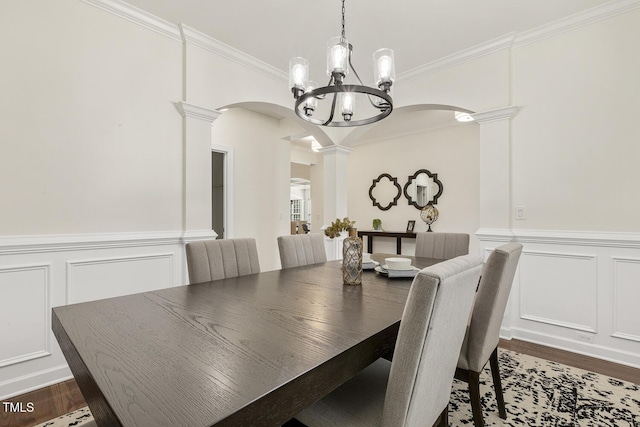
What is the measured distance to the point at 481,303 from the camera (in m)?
1.45

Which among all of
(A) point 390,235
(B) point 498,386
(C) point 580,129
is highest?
(C) point 580,129

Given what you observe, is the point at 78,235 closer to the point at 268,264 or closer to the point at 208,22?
the point at 208,22

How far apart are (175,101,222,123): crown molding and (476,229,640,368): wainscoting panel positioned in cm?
267

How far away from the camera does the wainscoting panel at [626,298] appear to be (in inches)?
90.9

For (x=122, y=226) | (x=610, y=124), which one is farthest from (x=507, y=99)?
(x=122, y=226)

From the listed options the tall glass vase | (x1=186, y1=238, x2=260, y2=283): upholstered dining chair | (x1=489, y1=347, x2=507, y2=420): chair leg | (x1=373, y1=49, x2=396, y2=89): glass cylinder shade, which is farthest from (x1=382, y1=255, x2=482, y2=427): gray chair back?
(x1=186, y1=238, x2=260, y2=283): upholstered dining chair

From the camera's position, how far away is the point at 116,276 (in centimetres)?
233

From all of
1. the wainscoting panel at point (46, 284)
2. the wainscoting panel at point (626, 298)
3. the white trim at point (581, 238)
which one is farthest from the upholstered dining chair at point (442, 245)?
the wainscoting panel at point (46, 284)

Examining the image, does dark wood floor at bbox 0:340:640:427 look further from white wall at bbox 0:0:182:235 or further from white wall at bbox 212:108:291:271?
white wall at bbox 212:108:291:271

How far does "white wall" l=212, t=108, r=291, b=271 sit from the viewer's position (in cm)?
424

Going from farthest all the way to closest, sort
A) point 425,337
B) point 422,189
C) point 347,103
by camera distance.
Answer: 1. point 422,189
2. point 347,103
3. point 425,337

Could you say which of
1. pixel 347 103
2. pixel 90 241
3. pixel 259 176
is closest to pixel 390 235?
pixel 259 176

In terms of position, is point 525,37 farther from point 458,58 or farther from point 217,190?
point 217,190

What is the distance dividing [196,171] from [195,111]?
50 centimetres
